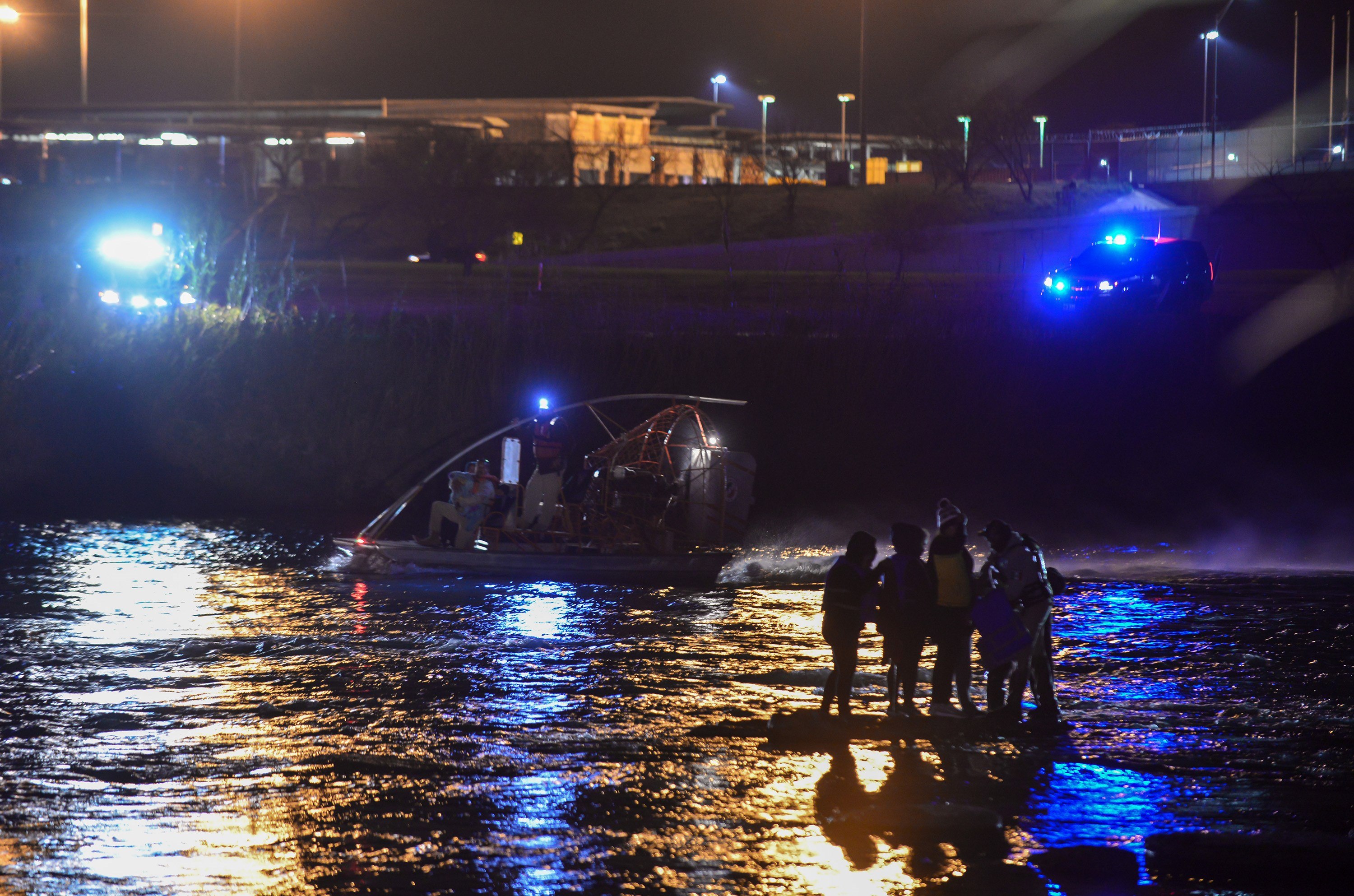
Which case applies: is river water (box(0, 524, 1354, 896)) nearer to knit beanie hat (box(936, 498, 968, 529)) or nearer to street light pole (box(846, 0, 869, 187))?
knit beanie hat (box(936, 498, 968, 529))

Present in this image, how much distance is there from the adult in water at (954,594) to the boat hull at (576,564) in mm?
7434

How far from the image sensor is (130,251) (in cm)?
3462

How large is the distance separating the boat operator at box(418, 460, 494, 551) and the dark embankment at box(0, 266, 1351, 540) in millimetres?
8782

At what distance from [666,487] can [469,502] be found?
2.97 metres

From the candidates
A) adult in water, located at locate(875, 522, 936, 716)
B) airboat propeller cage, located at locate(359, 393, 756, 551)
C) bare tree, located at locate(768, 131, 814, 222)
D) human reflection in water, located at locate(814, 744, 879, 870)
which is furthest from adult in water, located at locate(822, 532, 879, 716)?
bare tree, located at locate(768, 131, 814, 222)

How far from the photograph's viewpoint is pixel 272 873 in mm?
8695

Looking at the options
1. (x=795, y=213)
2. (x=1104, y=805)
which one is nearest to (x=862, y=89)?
(x=795, y=213)

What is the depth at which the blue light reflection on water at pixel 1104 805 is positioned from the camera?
936cm

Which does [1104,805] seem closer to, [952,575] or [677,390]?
[952,575]

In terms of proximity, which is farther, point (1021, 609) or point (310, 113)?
point (310, 113)

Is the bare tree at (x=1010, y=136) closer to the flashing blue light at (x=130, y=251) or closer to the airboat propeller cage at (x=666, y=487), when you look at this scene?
the flashing blue light at (x=130, y=251)

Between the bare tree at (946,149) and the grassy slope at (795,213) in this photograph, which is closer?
the grassy slope at (795,213)

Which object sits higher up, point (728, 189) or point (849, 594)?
point (728, 189)

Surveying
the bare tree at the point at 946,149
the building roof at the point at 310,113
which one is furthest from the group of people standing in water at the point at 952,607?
the building roof at the point at 310,113
